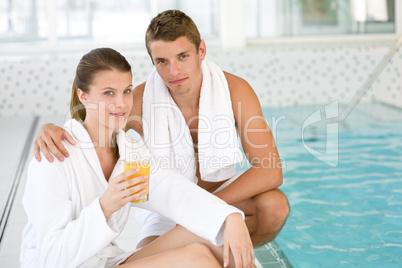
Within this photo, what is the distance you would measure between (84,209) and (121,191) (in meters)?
0.14

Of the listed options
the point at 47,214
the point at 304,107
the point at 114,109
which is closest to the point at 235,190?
the point at 114,109

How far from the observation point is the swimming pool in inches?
112

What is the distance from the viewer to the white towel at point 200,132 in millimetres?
2506

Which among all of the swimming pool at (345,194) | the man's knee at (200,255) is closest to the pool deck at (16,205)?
the swimming pool at (345,194)

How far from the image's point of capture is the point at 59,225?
65.9 inches

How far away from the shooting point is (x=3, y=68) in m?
6.66

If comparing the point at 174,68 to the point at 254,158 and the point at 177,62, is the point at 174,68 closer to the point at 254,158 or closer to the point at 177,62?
the point at 177,62

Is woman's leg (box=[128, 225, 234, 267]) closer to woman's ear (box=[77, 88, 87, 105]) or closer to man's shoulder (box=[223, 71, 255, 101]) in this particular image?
woman's ear (box=[77, 88, 87, 105])

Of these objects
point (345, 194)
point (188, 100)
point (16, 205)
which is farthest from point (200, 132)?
point (345, 194)

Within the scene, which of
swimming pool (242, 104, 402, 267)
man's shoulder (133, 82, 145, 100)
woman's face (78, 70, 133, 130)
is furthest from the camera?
swimming pool (242, 104, 402, 267)

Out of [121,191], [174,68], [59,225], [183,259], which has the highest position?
[174,68]

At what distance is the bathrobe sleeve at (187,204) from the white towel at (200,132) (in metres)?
0.45

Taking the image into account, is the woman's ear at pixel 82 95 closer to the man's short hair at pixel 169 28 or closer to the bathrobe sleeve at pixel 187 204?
the bathrobe sleeve at pixel 187 204

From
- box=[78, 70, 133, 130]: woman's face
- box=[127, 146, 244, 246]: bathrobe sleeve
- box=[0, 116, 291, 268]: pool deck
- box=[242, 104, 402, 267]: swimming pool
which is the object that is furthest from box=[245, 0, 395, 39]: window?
Answer: box=[78, 70, 133, 130]: woman's face
